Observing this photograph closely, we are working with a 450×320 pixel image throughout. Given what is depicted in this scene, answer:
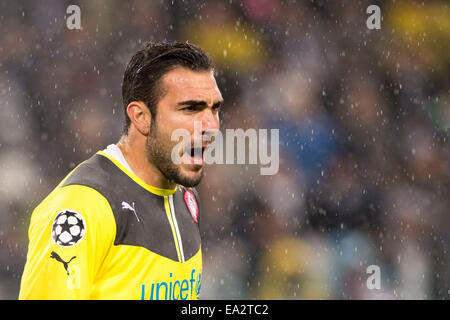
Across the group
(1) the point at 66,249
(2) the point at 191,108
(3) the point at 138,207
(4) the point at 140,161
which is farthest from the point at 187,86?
(1) the point at 66,249

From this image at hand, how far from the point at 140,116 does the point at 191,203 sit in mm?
467

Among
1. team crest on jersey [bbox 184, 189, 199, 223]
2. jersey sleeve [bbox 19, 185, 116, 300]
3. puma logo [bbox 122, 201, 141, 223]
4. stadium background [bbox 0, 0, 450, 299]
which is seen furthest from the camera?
stadium background [bbox 0, 0, 450, 299]

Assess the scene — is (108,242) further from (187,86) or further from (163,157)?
(187,86)

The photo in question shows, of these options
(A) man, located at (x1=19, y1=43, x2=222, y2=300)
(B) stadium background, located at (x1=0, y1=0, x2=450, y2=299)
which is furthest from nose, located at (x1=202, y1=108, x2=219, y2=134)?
(B) stadium background, located at (x1=0, y1=0, x2=450, y2=299)

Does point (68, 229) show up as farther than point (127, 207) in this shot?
No

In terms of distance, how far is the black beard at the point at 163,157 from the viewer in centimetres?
209

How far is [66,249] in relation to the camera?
69.5 inches

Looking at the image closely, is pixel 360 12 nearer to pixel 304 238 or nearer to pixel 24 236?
pixel 304 238

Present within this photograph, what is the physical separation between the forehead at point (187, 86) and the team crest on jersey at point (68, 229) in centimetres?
52

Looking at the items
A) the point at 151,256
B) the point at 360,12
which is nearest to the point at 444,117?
the point at 360,12

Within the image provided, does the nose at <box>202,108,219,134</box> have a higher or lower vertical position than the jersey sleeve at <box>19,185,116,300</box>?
higher

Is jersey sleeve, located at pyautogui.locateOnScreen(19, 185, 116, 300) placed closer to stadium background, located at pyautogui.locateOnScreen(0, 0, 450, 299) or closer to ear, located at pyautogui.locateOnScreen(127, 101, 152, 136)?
ear, located at pyautogui.locateOnScreen(127, 101, 152, 136)

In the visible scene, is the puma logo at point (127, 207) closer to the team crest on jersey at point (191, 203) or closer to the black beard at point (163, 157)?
the black beard at point (163, 157)

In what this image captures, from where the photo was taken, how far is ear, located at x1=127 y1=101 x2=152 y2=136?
6.91 feet
